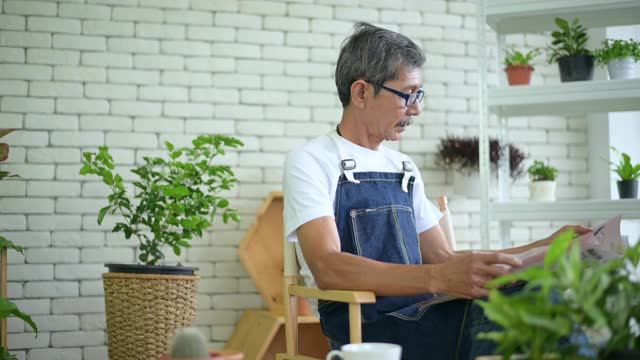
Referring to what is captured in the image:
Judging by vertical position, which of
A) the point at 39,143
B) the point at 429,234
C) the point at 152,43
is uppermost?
the point at 152,43

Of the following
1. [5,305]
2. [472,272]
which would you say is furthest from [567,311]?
[5,305]

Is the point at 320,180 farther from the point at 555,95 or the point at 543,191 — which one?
the point at 543,191

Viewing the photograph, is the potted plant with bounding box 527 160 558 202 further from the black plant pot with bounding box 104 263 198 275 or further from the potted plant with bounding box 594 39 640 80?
the black plant pot with bounding box 104 263 198 275

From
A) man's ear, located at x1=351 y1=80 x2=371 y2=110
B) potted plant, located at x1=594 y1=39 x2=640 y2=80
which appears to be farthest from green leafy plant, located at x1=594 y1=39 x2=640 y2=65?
man's ear, located at x1=351 y1=80 x2=371 y2=110

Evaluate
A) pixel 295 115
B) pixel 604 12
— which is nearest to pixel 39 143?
pixel 295 115

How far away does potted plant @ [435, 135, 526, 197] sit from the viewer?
441 cm

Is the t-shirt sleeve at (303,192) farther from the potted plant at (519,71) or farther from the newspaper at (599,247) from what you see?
the potted plant at (519,71)

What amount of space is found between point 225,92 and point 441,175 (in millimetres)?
1358

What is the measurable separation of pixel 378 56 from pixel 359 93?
0.45 ft

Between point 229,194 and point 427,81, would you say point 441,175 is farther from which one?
point 229,194

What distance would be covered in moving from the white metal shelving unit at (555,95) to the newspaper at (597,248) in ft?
4.35

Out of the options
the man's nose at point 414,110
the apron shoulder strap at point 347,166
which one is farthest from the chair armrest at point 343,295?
the man's nose at point 414,110

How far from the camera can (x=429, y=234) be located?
263 cm

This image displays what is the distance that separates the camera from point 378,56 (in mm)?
2453
